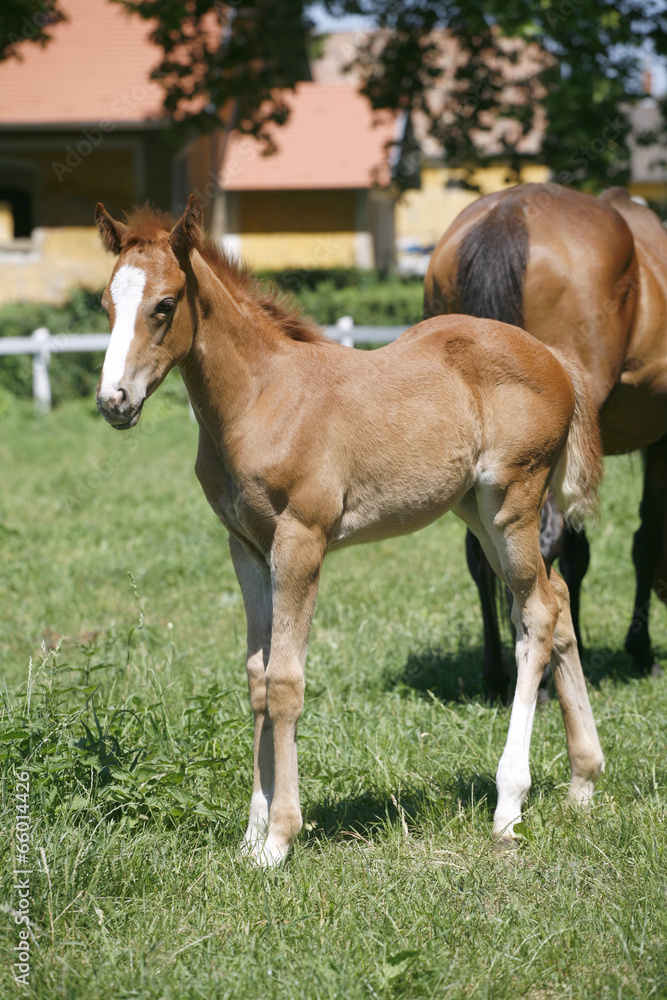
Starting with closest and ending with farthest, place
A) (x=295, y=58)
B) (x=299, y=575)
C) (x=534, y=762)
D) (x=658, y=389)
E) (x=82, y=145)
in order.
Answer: (x=299, y=575), (x=534, y=762), (x=658, y=389), (x=295, y=58), (x=82, y=145)

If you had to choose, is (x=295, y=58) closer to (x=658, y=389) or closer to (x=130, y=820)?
(x=658, y=389)

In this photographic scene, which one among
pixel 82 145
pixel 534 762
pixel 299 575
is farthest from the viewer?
pixel 82 145

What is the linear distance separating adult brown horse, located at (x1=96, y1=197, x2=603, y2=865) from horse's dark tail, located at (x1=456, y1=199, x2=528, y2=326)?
2.59ft

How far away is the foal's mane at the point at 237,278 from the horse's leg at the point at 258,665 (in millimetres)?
742

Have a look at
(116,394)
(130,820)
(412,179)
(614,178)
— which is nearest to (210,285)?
(116,394)

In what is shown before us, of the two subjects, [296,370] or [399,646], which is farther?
[399,646]

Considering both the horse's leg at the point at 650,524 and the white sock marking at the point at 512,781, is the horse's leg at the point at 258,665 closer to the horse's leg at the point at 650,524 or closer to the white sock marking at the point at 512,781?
the white sock marking at the point at 512,781

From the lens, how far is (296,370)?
2.85 metres

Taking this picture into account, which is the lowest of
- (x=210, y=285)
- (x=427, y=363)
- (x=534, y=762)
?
(x=534, y=762)

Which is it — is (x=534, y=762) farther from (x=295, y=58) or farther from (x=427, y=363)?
(x=295, y=58)

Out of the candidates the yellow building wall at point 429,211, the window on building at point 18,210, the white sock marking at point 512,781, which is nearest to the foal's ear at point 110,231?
the white sock marking at point 512,781

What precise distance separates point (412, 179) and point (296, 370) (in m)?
11.1

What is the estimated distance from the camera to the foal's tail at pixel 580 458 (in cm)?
329

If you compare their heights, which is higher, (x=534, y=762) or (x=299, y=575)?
(x=299, y=575)
